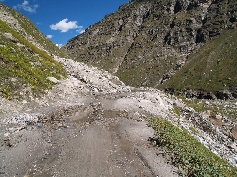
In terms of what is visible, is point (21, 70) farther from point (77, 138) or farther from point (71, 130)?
point (77, 138)

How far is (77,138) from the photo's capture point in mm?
16047

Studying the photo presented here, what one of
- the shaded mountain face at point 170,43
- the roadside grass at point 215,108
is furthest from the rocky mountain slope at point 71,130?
the shaded mountain face at point 170,43

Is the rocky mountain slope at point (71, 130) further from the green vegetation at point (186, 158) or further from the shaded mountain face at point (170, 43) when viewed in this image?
the shaded mountain face at point (170, 43)

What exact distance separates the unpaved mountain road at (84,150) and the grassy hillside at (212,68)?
94792 millimetres

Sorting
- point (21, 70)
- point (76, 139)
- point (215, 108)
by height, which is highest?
point (21, 70)

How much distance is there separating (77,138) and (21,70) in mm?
13729

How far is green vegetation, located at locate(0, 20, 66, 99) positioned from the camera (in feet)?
72.7

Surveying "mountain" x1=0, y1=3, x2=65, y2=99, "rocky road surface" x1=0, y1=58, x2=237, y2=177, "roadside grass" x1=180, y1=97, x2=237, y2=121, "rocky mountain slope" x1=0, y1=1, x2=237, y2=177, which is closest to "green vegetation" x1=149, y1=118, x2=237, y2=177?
"rocky mountain slope" x1=0, y1=1, x2=237, y2=177

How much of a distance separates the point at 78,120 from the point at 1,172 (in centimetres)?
886

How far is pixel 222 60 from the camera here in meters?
126

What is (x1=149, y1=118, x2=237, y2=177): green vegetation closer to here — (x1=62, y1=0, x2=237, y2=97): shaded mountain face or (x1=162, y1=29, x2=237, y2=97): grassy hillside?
(x1=162, y1=29, x2=237, y2=97): grassy hillside

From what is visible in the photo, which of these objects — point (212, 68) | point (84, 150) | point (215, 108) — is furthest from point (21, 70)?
point (212, 68)

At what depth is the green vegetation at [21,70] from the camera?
872 inches

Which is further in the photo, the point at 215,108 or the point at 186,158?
the point at 215,108
